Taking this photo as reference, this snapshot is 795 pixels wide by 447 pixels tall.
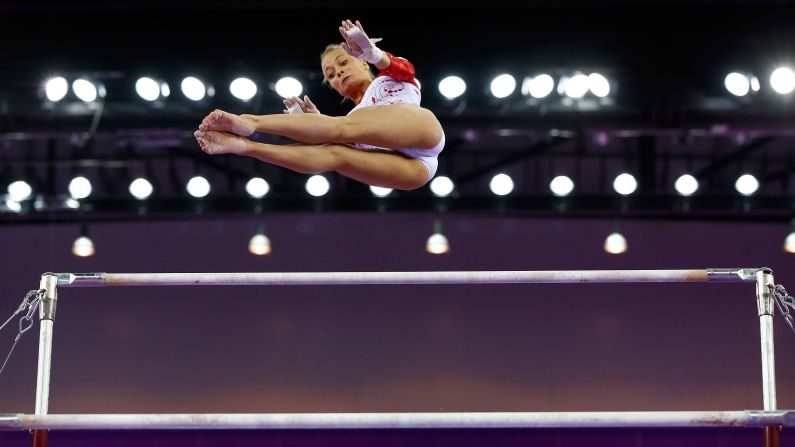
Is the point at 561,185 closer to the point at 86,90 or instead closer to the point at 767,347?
the point at 86,90

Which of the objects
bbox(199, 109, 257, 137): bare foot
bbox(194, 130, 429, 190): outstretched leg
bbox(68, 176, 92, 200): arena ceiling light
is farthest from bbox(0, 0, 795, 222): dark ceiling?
bbox(199, 109, 257, 137): bare foot

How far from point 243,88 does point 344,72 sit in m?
3.29

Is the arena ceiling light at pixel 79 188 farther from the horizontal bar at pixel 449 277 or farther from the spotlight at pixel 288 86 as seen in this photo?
the horizontal bar at pixel 449 277

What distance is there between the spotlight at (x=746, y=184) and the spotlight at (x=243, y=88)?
14.6 ft

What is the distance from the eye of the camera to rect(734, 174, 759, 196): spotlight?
8914 millimetres

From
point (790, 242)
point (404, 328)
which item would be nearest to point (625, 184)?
point (790, 242)

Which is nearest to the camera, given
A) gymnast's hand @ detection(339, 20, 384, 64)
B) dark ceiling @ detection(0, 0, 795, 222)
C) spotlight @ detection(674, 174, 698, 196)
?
gymnast's hand @ detection(339, 20, 384, 64)

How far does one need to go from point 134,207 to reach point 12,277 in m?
2.14

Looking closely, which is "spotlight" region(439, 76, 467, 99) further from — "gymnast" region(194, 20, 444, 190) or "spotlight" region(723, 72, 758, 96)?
"gymnast" region(194, 20, 444, 190)

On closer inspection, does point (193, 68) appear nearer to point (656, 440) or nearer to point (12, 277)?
point (12, 277)

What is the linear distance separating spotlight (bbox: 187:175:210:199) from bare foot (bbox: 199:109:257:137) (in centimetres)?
551

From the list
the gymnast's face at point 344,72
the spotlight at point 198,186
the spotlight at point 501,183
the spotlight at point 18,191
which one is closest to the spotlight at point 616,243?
the spotlight at point 501,183

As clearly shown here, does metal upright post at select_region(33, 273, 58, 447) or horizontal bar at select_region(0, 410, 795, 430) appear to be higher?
metal upright post at select_region(33, 273, 58, 447)

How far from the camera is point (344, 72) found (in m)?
4.49
